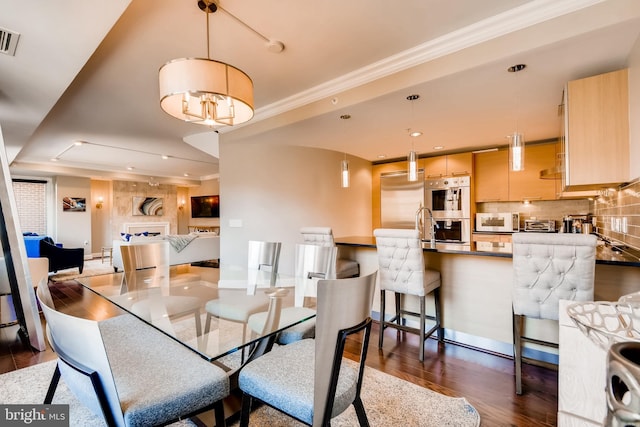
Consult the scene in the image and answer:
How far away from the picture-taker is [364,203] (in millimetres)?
5898

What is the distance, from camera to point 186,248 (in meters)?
6.20

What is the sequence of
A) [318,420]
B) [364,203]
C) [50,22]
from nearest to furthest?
[318,420]
[50,22]
[364,203]

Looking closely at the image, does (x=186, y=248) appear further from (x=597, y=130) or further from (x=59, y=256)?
(x=597, y=130)

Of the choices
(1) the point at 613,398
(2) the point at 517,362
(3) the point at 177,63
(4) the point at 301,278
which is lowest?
(2) the point at 517,362

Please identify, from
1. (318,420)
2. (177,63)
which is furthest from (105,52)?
(318,420)

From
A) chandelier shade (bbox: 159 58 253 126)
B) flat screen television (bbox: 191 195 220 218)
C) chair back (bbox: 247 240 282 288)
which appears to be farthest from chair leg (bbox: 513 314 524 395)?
flat screen television (bbox: 191 195 220 218)

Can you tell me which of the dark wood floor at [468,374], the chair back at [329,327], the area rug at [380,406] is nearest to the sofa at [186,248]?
the dark wood floor at [468,374]

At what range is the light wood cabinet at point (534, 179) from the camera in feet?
14.7

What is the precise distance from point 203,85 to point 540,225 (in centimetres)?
529

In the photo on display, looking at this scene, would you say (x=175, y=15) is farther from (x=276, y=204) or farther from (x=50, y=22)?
(x=276, y=204)

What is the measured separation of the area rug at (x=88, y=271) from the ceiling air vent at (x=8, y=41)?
460cm

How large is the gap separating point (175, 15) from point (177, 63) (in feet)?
2.07

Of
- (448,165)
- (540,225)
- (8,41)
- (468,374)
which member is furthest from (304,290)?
(540,225)

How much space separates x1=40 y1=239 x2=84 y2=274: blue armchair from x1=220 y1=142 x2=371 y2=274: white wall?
12.5 feet
